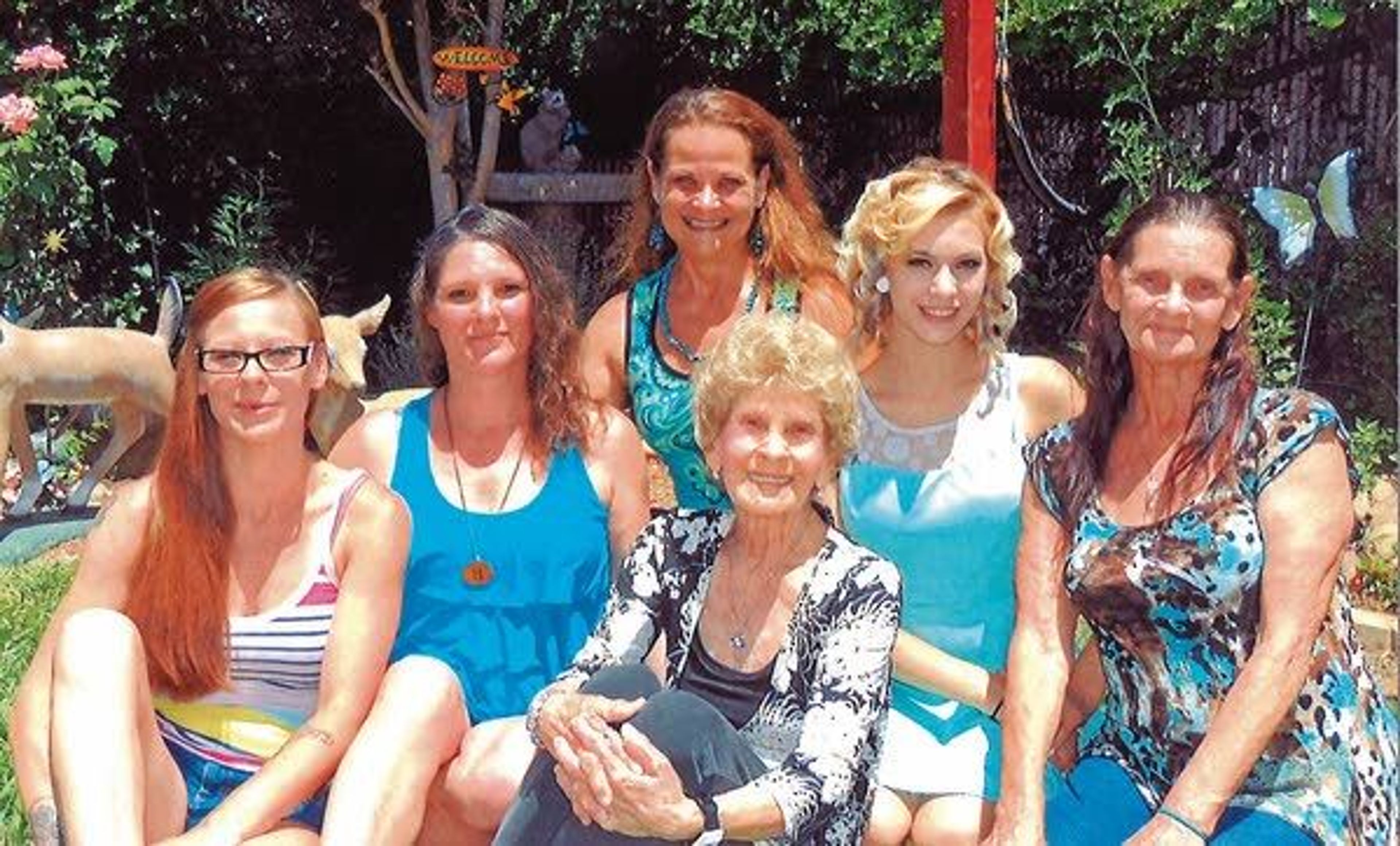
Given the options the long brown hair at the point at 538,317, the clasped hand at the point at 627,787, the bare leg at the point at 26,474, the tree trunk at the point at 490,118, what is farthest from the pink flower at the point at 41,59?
the clasped hand at the point at 627,787

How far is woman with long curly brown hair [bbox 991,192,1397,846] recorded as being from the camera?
260 cm

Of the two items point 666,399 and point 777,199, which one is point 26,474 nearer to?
point 666,399

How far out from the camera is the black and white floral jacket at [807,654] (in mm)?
2627

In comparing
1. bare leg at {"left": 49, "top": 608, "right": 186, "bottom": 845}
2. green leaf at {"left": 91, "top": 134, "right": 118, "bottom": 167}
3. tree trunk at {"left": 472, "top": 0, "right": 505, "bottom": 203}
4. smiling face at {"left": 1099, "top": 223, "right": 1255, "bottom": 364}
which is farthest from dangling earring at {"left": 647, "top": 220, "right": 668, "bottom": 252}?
tree trunk at {"left": 472, "top": 0, "right": 505, "bottom": 203}

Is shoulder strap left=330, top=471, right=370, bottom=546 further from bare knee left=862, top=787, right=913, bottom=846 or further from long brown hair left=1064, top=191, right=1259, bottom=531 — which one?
long brown hair left=1064, top=191, right=1259, bottom=531

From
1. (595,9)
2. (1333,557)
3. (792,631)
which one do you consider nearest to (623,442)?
(792,631)

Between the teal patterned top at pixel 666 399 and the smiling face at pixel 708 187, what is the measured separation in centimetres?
15

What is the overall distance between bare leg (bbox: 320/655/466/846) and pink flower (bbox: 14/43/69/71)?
17.9 feet

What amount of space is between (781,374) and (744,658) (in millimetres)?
441

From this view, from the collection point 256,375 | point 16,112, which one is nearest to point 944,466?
point 256,375

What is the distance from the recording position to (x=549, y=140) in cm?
989

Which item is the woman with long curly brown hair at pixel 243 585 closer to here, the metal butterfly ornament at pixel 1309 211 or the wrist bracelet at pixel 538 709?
the wrist bracelet at pixel 538 709

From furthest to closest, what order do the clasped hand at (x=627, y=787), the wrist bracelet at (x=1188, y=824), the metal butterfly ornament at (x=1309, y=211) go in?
the metal butterfly ornament at (x=1309, y=211) → the wrist bracelet at (x=1188, y=824) → the clasped hand at (x=627, y=787)

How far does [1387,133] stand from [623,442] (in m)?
4.85
